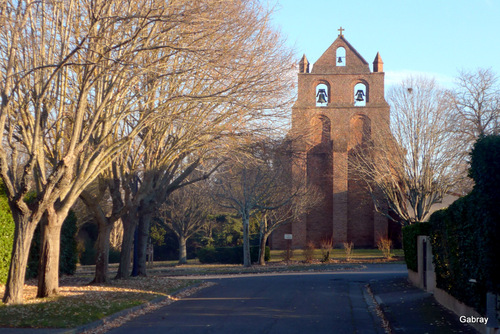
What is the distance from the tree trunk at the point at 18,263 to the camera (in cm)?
1249

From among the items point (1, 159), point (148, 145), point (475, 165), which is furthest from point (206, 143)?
point (475, 165)

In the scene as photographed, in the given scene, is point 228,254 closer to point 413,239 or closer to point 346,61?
point 346,61

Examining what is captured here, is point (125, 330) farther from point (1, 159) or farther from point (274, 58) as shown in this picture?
point (274, 58)

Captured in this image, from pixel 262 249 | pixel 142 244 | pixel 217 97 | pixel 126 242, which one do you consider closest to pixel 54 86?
pixel 217 97

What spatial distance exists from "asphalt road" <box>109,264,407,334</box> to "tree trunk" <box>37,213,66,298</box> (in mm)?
3034

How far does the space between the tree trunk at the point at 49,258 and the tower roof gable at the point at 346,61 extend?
121ft

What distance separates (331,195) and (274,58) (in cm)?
3185

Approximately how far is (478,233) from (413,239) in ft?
34.6

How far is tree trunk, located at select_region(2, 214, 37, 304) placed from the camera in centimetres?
1249

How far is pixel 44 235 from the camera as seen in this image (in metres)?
14.0

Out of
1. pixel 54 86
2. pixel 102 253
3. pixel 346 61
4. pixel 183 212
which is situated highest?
pixel 346 61

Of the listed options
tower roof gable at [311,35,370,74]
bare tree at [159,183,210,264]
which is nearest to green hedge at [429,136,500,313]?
bare tree at [159,183,210,264]

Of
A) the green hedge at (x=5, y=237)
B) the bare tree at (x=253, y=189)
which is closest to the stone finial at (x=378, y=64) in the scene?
the bare tree at (x=253, y=189)

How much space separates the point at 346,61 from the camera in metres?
48.4
